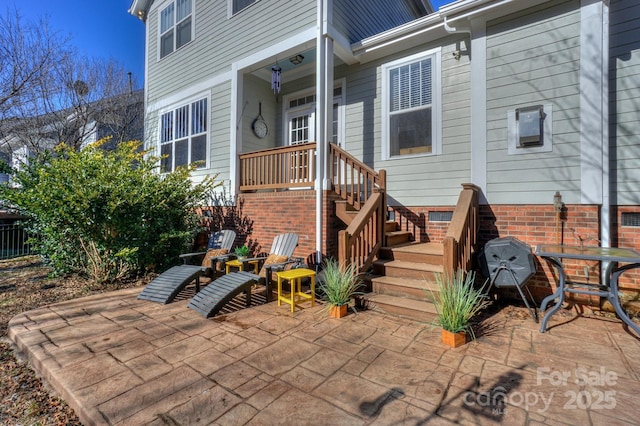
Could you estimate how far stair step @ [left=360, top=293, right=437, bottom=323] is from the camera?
11.8 ft

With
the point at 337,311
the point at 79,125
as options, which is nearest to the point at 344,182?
the point at 337,311

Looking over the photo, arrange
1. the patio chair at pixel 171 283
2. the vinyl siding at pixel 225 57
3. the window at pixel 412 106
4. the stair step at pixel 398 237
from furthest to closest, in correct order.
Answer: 1. the vinyl siding at pixel 225 57
2. the window at pixel 412 106
3. the stair step at pixel 398 237
4. the patio chair at pixel 171 283

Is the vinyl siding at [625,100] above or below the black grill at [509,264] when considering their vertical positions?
above

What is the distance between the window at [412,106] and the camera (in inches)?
222

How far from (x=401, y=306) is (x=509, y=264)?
148 centimetres

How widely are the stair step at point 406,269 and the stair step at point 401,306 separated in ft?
1.39

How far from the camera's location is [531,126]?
4449 mm

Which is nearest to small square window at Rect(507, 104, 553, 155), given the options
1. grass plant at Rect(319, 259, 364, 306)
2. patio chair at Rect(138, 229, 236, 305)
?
grass plant at Rect(319, 259, 364, 306)

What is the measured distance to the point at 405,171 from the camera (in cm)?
590

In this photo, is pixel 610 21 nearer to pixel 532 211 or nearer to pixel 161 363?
pixel 532 211

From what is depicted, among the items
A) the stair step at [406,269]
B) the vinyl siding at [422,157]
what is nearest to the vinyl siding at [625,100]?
the vinyl siding at [422,157]

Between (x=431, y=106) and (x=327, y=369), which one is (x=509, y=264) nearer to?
(x=327, y=369)

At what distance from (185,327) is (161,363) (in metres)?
0.86

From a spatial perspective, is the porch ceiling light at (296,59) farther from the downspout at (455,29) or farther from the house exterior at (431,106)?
the downspout at (455,29)
